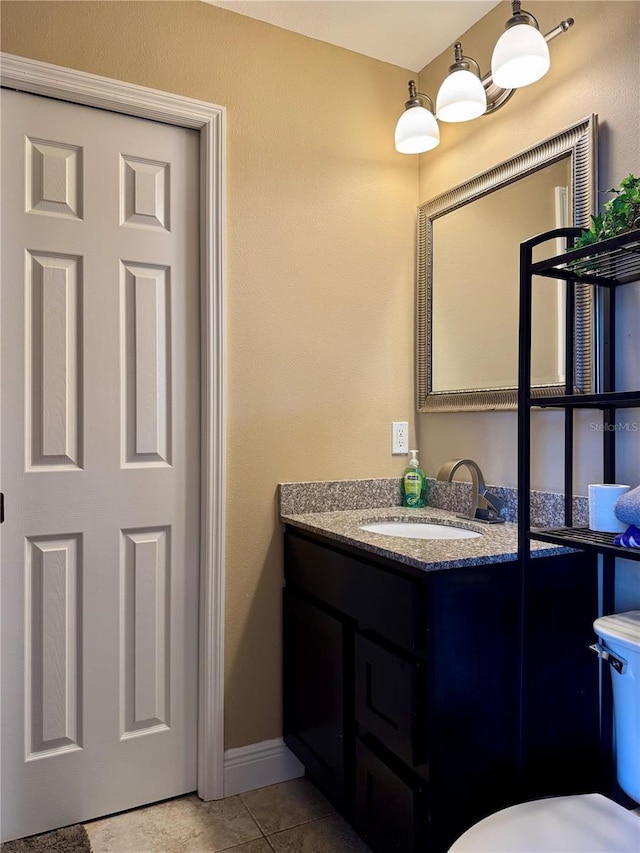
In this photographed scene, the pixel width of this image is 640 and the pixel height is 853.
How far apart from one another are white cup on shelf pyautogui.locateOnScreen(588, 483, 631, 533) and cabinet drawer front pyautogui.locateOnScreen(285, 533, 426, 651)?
0.41m

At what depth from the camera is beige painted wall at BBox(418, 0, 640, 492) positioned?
1.47m

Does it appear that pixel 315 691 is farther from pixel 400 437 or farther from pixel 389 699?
pixel 400 437

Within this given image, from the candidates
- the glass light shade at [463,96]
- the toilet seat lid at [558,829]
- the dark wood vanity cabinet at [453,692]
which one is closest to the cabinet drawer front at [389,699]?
the dark wood vanity cabinet at [453,692]

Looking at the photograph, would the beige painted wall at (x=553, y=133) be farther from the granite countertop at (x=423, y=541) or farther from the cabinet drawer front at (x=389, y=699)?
the cabinet drawer front at (x=389, y=699)

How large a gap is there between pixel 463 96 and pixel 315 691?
5.70ft

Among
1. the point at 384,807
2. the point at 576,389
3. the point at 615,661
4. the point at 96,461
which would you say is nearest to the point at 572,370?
the point at 576,389

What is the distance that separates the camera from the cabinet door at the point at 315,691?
1.62m

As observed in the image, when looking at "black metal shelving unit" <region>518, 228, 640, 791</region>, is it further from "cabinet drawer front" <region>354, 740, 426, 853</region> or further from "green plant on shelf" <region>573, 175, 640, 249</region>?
"cabinet drawer front" <region>354, 740, 426, 853</region>

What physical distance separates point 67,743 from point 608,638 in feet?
4.76

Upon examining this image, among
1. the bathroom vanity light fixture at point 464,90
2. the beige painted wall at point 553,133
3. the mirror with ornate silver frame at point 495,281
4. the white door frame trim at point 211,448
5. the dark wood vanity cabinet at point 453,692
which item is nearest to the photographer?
the dark wood vanity cabinet at point 453,692

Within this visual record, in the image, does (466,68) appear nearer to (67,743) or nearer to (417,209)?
(417,209)

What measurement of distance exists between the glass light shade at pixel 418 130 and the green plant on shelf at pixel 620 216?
826 millimetres

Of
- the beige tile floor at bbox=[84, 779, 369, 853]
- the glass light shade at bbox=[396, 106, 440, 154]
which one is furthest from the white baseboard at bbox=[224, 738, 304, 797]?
the glass light shade at bbox=[396, 106, 440, 154]

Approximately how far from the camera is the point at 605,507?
1.31 meters
